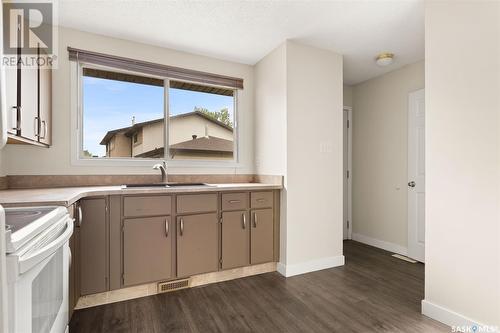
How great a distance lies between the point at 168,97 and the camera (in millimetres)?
3029

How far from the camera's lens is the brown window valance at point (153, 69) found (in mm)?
2549

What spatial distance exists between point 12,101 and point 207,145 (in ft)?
6.10

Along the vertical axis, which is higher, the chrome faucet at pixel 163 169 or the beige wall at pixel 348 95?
the beige wall at pixel 348 95

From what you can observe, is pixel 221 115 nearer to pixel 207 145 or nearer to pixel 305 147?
pixel 207 145

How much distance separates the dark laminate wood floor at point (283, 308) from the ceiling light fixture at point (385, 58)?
2.38m

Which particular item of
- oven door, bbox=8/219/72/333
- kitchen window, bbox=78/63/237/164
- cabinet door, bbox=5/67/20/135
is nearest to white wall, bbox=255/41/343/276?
kitchen window, bbox=78/63/237/164

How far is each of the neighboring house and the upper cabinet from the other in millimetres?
589

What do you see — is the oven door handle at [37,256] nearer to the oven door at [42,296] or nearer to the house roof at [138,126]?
the oven door at [42,296]

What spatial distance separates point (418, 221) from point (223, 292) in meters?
2.51

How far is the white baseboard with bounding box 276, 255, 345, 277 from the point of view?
2.73m

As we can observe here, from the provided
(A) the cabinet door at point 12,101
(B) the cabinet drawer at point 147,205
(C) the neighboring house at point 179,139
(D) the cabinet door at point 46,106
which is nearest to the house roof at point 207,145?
(C) the neighboring house at point 179,139

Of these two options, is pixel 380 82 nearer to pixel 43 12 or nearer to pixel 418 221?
pixel 418 221

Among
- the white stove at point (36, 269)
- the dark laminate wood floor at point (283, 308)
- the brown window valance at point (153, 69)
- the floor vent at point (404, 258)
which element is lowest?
the floor vent at point (404, 258)

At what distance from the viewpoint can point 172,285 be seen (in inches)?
94.2
